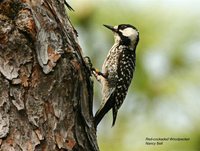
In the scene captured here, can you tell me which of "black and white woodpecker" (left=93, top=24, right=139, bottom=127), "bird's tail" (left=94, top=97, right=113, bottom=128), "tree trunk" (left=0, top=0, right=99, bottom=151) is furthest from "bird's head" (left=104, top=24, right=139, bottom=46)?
"tree trunk" (left=0, top=0, right=99, bottom=151)

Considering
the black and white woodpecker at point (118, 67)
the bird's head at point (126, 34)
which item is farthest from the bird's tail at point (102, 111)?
the bird's head at point (126, 34)

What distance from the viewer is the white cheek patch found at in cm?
416

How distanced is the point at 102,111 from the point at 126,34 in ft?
3.57

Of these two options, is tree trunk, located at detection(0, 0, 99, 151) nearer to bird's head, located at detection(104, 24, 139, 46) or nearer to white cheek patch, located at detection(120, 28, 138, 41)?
bird's head, located at detection(104, 24, 139, 46)

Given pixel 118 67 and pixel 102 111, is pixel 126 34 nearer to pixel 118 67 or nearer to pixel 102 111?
pixel 118 67

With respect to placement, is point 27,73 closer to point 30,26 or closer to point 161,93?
point 30,26

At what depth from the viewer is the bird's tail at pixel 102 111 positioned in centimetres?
336

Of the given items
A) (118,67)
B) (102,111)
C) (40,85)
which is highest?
(40,85)

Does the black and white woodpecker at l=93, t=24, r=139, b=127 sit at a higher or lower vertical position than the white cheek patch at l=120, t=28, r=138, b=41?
lower

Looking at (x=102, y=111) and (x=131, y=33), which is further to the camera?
(x=131, y=33)

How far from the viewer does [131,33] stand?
429cm

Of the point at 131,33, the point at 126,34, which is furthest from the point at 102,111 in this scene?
the point at 126,34

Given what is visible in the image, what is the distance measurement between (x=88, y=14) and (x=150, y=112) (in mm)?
946

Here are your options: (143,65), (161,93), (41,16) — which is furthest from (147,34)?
(41,16)
